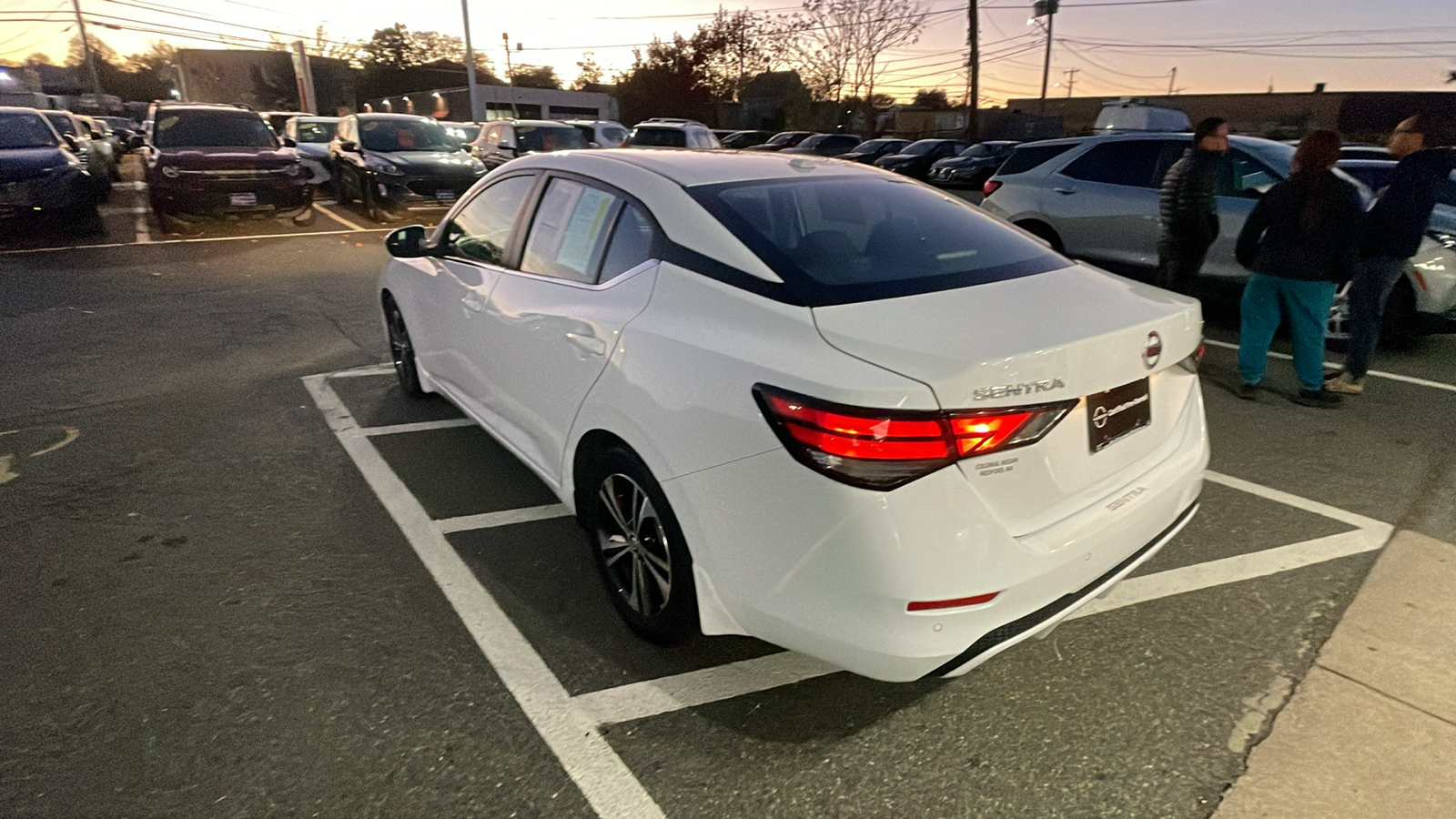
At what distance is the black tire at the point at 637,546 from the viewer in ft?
8.29

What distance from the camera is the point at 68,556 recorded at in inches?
135

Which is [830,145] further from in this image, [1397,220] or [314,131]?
[1397,220]

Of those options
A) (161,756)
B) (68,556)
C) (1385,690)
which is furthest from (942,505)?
(68,556)

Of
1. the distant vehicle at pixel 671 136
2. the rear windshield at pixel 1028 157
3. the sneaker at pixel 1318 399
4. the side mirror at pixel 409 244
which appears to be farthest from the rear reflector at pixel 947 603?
the distant vehicle at pixel 671 136

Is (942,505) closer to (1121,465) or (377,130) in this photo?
(1121,465)

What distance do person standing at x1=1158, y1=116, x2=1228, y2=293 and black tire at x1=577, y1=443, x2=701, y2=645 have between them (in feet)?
15.2

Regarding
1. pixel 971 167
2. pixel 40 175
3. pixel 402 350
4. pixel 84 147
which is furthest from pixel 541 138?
pixel 402 350

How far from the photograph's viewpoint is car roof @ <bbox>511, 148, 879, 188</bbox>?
3.05 m

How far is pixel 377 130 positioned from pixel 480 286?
1263 cm

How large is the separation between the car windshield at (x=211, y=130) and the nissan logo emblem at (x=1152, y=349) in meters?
14.0

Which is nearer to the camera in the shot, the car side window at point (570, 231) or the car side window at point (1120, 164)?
the car side window at point (570, 231)

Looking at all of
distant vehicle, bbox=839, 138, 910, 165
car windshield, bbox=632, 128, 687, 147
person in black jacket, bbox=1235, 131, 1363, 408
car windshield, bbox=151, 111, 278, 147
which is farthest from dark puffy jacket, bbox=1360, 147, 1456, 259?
distant vehicle, bbox=839, 138, 910, 165

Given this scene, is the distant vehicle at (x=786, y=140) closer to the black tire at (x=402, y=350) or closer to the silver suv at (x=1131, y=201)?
the silver suv at (x=1131, y=201)

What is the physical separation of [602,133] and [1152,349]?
18087mm
